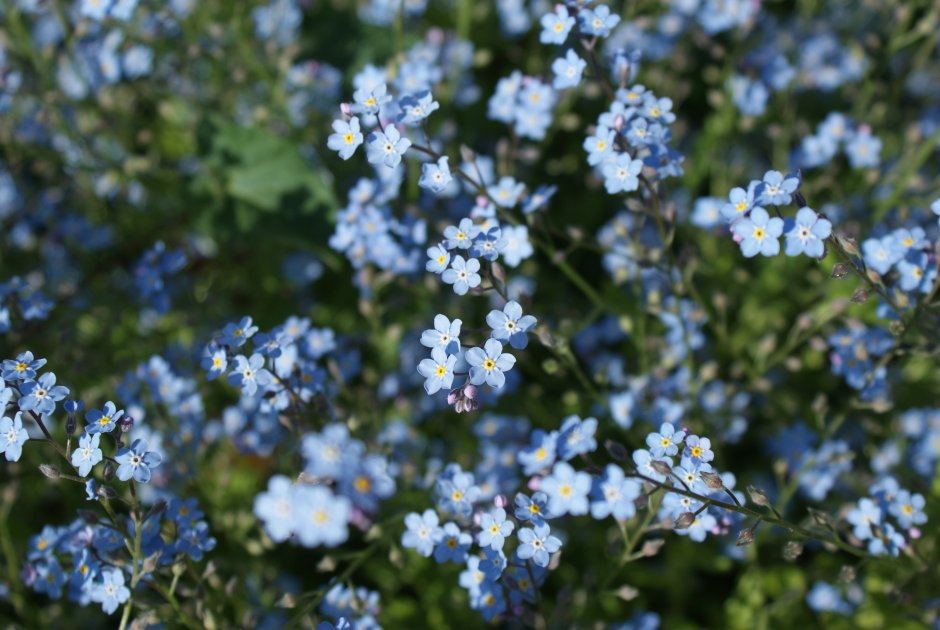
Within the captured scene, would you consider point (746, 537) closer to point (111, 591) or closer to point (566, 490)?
point (566, 490)

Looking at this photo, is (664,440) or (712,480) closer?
(712,480)

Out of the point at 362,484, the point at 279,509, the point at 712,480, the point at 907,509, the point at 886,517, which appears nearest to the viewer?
the point at 279,509

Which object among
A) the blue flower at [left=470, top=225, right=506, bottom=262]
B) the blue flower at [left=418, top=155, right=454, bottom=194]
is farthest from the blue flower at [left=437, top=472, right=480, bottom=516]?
the blue flower at [left=418, top=155, right=454, bottom=194]

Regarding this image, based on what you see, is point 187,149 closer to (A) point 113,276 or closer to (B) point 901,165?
(A) point 113,276

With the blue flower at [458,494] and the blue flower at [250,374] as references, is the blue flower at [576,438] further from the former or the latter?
the blue flower at [250,374]

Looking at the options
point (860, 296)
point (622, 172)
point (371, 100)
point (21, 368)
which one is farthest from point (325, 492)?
point (860, 296)

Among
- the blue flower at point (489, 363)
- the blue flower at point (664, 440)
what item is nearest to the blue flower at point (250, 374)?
the blue flower at point (489, 363)
